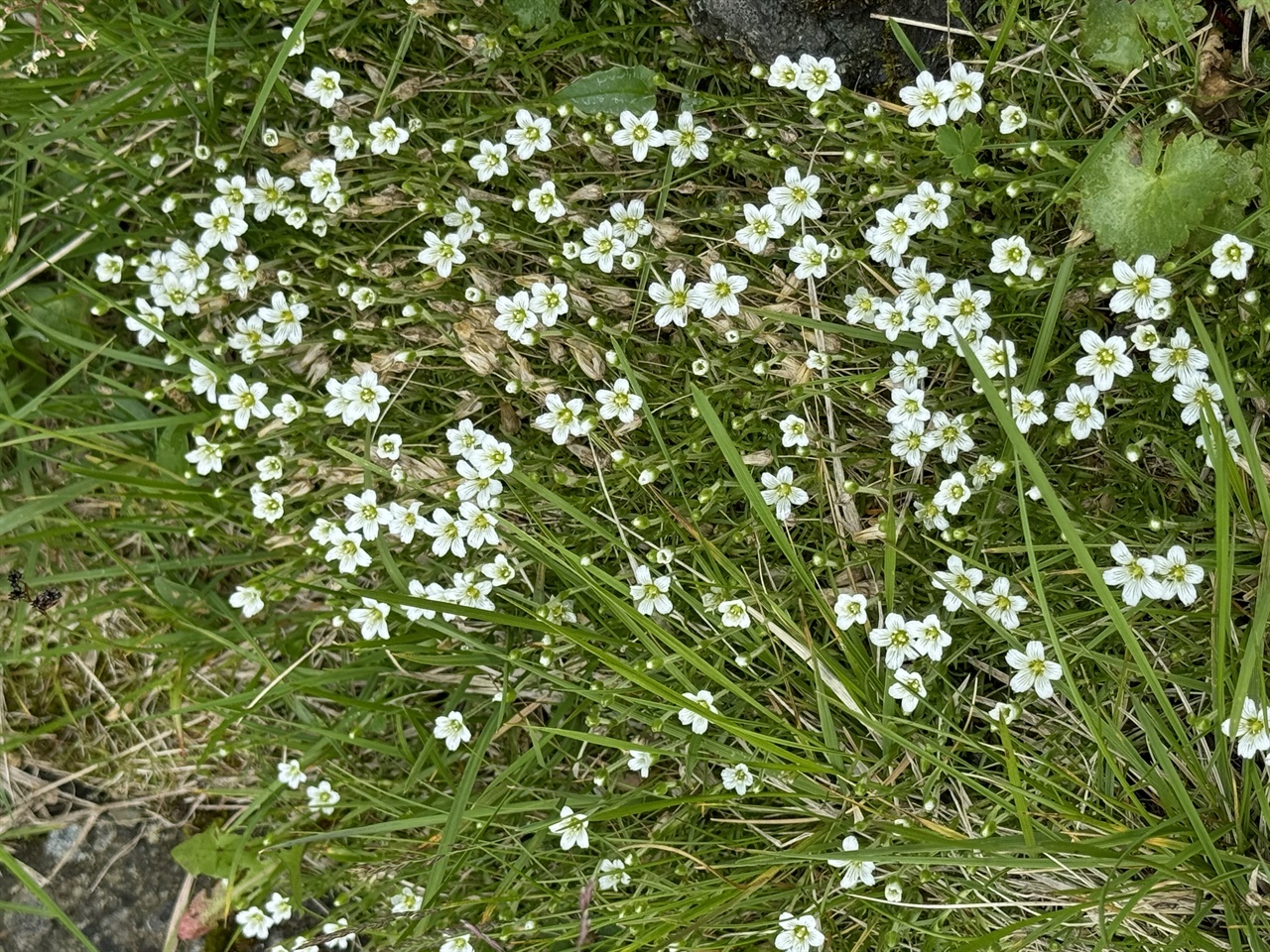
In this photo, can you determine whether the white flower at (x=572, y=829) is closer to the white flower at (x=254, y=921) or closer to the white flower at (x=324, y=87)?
the white flower at (x=254, y=921)

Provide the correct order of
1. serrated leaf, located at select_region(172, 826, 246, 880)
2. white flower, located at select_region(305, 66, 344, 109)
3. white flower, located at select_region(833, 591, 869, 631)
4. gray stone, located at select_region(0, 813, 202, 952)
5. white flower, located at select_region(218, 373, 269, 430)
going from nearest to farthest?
white flower, located at select_region(833, 591, 869, 631) → white flower, located at select_region(305, 66, 344, 109) → white flower, located at select_region(218, 373, 269, 430) → serrated leaf, located at select_region(172, 826, 246, 880) → gray stone, located at select_region(0, 813, 202, 952)

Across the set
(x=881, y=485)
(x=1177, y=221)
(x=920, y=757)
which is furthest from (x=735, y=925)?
(x=1177, y=221)

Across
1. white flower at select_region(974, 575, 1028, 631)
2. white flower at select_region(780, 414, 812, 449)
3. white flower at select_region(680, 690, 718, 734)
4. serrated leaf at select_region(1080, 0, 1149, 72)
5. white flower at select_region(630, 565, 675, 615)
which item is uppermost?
serrated leaf at select_region(1080, 0, 1149, 72)

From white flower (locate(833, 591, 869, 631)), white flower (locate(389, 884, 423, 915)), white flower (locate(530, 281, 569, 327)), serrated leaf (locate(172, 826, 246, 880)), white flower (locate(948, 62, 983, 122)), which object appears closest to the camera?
white flower (locate(948, 62, 983, 122))

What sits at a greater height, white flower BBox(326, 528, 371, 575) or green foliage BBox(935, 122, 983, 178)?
green foliage BBox(935, 122, 983, 178)

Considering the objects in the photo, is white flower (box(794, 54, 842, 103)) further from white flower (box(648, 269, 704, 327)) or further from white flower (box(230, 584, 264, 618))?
white flower (box(230, 584, 264, 618))

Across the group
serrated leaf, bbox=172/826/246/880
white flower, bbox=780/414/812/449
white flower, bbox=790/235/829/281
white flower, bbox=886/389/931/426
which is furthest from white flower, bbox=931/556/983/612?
serrated leaf, bbox=172/826/246/880

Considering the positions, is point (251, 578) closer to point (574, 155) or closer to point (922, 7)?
point (574, 155)

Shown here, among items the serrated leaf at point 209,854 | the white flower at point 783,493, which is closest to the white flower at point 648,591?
the white flower at point 783,493
